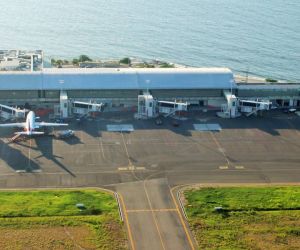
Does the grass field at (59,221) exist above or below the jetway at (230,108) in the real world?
below

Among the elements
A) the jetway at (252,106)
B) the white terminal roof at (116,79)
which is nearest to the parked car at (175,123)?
the white terminal roof at (116,79)

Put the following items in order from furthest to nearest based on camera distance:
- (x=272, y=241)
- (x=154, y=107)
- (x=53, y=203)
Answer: (x=154, y=107), (x=53, y=203), (x=272, y=241)

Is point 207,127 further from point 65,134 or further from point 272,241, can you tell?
point 272,241

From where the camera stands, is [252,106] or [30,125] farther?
[252,106]

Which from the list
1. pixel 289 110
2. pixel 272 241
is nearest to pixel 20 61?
pixel 289 110

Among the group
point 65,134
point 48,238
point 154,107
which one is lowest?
point 48,238

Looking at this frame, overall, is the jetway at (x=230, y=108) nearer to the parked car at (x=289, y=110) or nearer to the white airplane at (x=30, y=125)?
the parked car at (x=289, y=110)

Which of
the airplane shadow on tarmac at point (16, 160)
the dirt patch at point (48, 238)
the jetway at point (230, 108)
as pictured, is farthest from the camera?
the jetway at point (230, 108)
